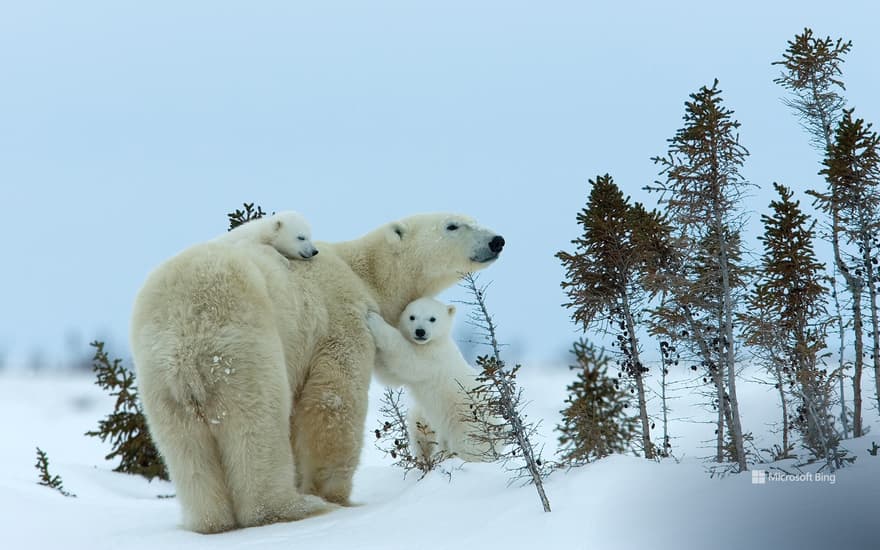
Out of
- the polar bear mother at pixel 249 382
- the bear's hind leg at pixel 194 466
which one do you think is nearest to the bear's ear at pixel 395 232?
the polar bear mother at pixel 249 382

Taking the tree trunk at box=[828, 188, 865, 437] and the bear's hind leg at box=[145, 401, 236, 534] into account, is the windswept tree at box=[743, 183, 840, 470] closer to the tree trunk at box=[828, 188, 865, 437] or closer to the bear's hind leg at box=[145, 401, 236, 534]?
the tree trunk at box=[828, 188, 865, 437]

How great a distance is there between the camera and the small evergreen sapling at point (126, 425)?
11055 mm

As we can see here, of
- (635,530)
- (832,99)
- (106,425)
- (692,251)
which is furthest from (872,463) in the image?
(106,425)

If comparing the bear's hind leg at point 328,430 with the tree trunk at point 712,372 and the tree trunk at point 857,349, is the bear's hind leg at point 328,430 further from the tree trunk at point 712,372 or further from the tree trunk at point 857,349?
the tree trunk at point 857,349

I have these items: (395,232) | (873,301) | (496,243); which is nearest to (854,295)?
(873,301)

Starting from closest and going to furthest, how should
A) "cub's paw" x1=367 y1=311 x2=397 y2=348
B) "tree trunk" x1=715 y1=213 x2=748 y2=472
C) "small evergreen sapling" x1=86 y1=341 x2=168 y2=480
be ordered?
"tree trunk" x1=715 y1=213 x2=748 y2=472 < "cub's paw" x1=367 y1=311 x2=397 y2=348 < "small evergreen sapling" x1=86 y1=341 x2=168 y2=480

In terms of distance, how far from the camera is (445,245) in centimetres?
751

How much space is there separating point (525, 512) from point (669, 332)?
2426 millimetres

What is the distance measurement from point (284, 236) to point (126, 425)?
18.1 ft

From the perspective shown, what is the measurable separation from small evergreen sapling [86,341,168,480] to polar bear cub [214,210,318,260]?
16.1 feet

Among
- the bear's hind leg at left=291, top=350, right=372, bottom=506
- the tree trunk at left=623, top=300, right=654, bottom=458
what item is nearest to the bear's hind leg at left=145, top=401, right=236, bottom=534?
the bear's hind leg at left=291, top=350, right=372, bottom=506

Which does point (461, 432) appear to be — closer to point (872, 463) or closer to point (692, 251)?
point (692, 251)

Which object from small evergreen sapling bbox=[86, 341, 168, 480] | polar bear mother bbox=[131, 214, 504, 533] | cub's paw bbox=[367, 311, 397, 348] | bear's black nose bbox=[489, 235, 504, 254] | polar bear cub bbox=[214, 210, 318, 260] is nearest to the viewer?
polar bear mother bbox=[131, 214, 504, 533]

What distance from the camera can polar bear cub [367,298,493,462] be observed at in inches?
287
